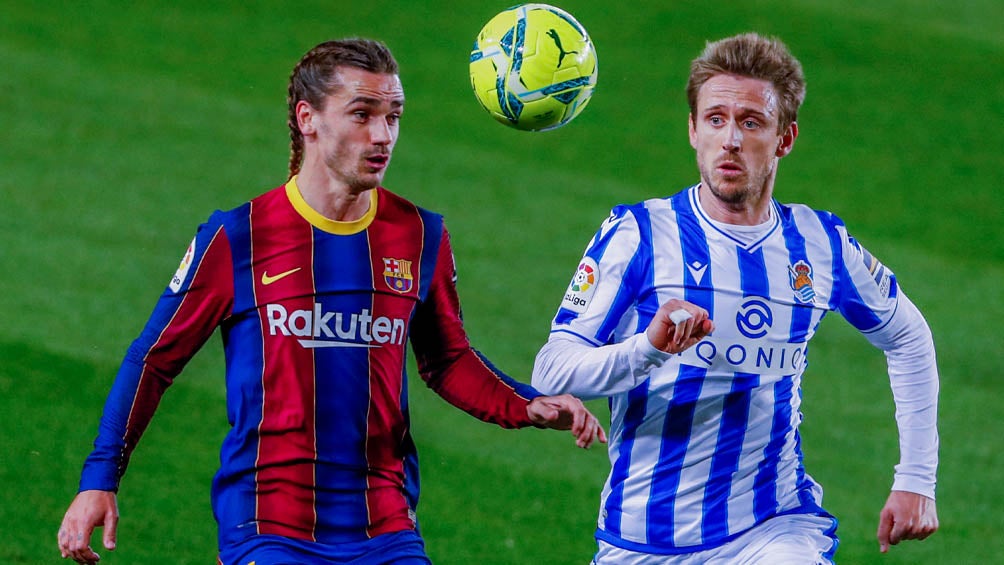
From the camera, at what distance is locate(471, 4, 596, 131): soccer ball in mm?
6465

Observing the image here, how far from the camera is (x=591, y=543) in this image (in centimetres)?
867

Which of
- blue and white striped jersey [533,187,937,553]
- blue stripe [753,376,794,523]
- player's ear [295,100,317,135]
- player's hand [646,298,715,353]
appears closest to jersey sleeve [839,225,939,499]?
blue and white striped jersey [533,187,937,553]

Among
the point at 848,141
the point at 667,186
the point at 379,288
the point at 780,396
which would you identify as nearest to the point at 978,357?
the point at 667,186

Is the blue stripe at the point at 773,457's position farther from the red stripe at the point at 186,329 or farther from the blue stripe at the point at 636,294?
the red stripe at the point at 186,329

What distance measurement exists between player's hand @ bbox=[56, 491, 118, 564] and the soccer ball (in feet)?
7.99

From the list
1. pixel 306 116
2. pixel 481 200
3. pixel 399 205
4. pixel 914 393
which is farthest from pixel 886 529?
pixel 481 200

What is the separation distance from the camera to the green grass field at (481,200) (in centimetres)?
911

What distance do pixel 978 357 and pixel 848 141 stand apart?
19.5 ft

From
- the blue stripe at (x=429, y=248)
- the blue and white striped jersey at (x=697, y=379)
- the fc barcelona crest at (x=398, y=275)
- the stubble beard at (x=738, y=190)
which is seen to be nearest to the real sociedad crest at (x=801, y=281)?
the blue and white striped jersey at (x=697, y=379)

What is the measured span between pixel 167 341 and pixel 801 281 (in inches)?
88.3

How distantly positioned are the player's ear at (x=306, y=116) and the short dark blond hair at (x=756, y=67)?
1.38m

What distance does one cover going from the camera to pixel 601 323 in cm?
541

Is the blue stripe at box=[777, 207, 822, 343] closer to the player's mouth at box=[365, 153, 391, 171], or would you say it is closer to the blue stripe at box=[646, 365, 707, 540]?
the blue stripe at box=[646, 365, 707, 540]

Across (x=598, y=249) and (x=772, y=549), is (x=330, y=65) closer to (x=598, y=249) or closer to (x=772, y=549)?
(x=598, y=249)
